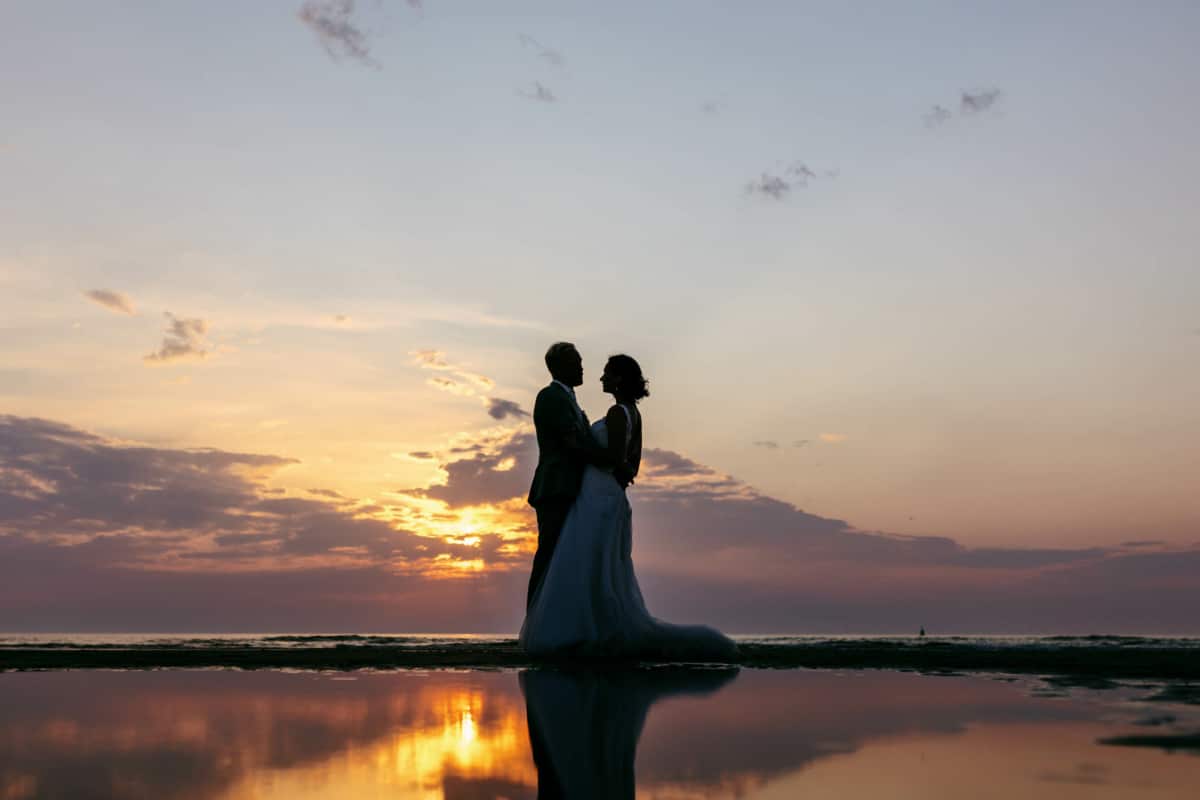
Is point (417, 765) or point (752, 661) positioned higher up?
point (752, 661)

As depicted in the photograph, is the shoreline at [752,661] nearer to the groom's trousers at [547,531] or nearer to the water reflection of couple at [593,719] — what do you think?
the groom's trousers at [547,531]

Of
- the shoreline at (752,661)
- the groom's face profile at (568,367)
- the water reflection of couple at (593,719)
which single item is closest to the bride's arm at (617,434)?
the groom's face profile at (568,367)

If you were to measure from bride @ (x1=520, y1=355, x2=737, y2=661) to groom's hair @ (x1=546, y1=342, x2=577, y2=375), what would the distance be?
622 mm

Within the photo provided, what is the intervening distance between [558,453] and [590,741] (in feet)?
27.8

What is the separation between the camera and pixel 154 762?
4.34 meters

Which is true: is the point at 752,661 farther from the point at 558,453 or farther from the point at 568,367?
the point at 568,367

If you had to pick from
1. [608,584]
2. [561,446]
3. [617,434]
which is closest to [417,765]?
[608,584]

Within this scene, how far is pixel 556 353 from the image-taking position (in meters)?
13.3

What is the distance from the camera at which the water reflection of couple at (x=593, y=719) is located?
12.2 ft

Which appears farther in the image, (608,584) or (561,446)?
(561,446)

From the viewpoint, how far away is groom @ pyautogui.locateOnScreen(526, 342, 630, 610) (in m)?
13.1

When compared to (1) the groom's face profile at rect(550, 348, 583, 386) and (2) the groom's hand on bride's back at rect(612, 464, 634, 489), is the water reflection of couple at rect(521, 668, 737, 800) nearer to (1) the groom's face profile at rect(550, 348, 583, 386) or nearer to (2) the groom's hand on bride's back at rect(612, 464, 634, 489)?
(2) the groom's hand on bride's back at rect(612, 464, 634, 489)

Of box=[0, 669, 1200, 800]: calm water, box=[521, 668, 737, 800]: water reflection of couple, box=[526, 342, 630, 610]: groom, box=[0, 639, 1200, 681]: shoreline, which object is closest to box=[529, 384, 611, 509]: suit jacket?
box=[526, 342, 630, 610]: groom

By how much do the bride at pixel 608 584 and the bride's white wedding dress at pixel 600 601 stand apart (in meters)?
0.01
